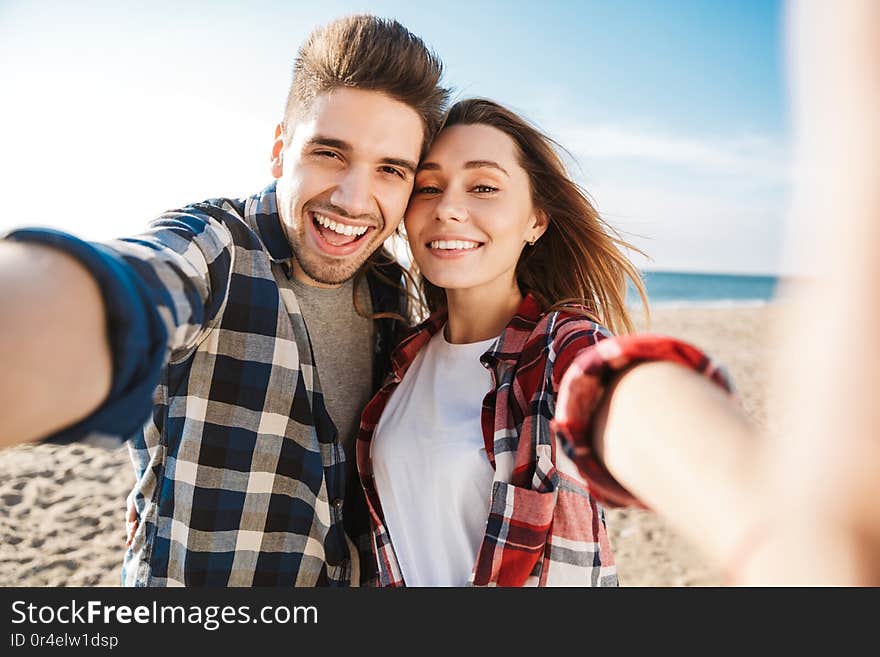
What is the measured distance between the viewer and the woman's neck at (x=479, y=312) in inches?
94.3

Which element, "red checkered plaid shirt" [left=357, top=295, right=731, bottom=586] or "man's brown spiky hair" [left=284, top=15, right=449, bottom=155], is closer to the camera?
"red checkered plaid shirt" [left=357, top=295, right=731, bottom=586]

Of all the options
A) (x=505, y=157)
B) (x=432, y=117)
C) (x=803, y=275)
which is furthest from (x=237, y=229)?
(x=803, y=275)

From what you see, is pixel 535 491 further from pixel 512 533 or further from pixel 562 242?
pixel 562 242

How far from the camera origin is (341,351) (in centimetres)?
231

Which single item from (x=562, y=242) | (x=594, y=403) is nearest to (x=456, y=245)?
(x=562, y=242)

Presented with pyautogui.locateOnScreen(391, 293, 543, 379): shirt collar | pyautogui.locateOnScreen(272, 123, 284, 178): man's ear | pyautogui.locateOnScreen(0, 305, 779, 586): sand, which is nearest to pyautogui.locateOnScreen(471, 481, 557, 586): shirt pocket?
pyautogui.locateOnScreen(391, 293, 543, 379): shirt collar

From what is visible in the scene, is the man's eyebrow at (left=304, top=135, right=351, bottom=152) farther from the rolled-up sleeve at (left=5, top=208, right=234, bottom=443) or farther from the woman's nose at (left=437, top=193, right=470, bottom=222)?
the rolled-up sleeve at (left=5, top=208, right=234, bottom=443)

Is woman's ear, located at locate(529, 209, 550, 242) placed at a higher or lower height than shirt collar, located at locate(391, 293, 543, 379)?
higher

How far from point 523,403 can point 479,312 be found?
0.62 metres

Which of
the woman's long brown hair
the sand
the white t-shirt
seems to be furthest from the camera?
the sand

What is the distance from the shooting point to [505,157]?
241 cm

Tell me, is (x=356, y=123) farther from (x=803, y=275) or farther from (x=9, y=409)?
(x=803, y=275)

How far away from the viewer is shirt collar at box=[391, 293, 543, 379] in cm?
209

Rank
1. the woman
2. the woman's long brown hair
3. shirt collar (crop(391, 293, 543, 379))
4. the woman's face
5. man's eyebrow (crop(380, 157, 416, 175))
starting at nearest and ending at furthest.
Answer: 1. the woman
2. shirt collar (crop(391, 293, 543, 379))
3. man's eyebrow (crop(380, 157, 416, 175))
4. the woman's face
5. the woman's long brown hair
